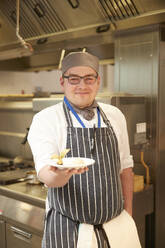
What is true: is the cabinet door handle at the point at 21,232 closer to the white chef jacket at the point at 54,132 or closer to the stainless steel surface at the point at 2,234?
the stainless steel surface at the point at 2,234

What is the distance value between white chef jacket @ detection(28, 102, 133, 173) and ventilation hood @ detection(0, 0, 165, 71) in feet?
3.70

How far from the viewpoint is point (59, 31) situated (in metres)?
3.37

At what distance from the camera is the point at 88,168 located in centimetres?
169

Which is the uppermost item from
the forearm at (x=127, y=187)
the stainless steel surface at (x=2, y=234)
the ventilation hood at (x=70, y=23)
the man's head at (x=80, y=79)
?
the ventilation hood at (x=70, y=23)

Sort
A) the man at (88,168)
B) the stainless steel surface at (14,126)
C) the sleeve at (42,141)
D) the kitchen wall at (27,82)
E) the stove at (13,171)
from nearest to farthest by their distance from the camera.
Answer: the sleeve at (42,141) < the man at (88,168) < the stove at (13,171) < the stainless steel surface at (14,126) < the kitchen wall at (27,82)

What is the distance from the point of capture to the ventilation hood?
2754 millimetres

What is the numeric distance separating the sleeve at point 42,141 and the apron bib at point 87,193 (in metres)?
0.09

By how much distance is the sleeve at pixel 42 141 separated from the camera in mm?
1571

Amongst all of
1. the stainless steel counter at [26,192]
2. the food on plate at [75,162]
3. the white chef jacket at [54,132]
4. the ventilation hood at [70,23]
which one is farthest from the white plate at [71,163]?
the ventilation hood at [70,23]

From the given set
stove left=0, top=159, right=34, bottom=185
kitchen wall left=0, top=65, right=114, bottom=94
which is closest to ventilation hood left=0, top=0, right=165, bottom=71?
kitchen wall left=0, top=65, right=114, bottom=94

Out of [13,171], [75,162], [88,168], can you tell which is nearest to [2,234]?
[13,171]

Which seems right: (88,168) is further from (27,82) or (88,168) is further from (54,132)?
(27,82)

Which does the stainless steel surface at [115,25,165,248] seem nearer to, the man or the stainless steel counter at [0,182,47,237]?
the stainless steel counter at [0,182,47,237]

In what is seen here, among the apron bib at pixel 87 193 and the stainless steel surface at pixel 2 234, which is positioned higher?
the apron bib at pixel 87 193
